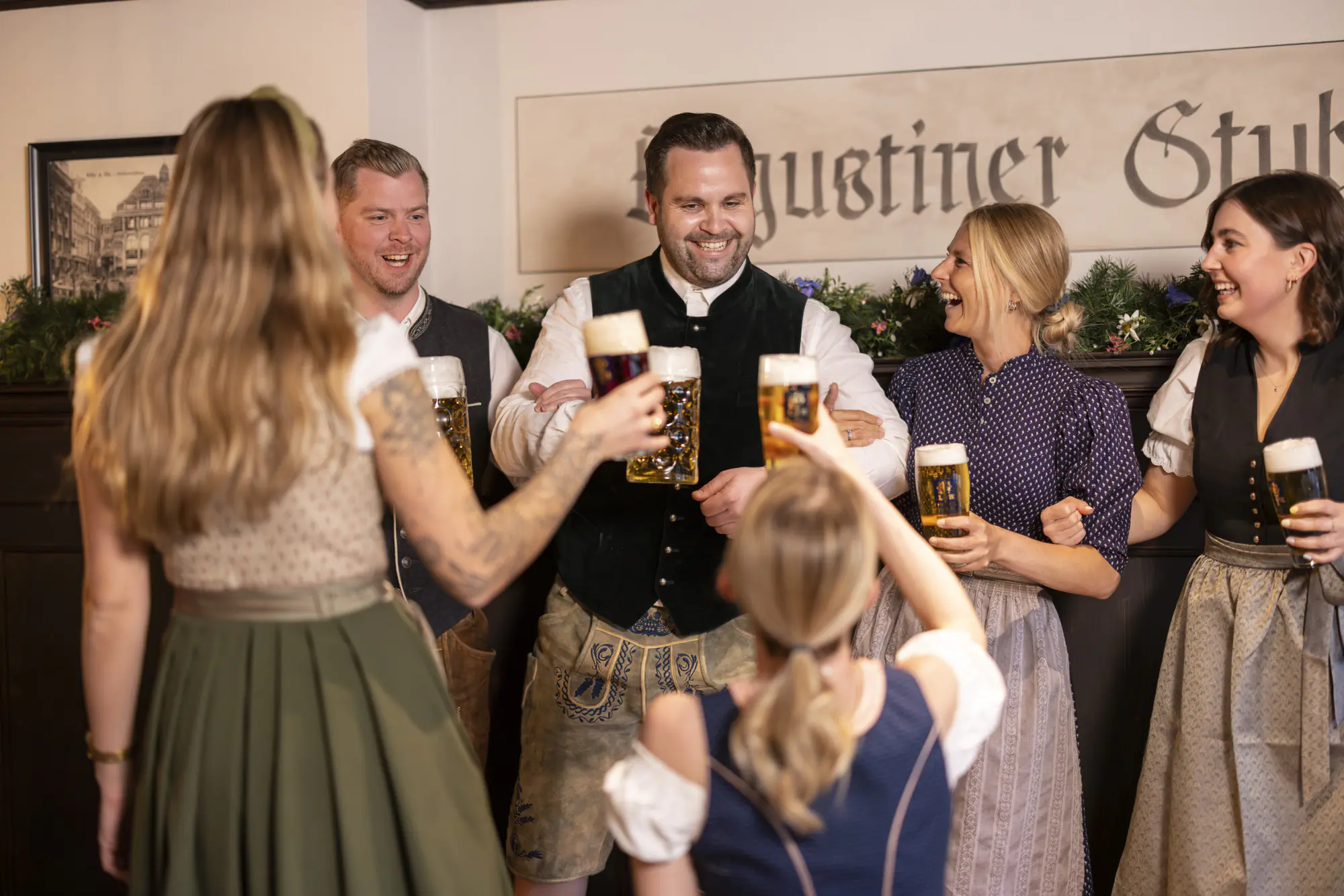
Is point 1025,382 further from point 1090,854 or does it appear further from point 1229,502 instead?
point 1090,854

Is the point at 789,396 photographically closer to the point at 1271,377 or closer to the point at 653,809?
the point at 653,809

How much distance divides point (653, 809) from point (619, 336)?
722 mm

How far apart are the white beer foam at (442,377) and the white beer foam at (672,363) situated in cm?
45

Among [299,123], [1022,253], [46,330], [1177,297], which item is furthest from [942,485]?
[46,330]

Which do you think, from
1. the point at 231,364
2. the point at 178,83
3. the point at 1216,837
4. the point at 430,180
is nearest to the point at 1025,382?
the point at 1216,837

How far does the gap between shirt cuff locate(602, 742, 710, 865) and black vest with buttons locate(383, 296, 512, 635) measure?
1.39 meters

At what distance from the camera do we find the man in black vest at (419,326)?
260cm

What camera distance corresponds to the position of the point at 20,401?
3.23 meters

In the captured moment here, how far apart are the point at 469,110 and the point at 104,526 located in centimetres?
246

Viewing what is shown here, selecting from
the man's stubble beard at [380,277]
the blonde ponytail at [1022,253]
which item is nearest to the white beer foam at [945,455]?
the blonde ponytail at [1022,253]

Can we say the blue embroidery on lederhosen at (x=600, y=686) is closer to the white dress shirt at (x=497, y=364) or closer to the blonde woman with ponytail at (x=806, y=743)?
the white dress shirt at (x=497, y=364)

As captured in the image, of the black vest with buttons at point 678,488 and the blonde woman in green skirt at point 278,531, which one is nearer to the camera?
the blonde woman in green skirt at point 278,531

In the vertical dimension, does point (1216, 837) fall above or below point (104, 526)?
below

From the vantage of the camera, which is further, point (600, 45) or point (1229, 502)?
point (600, 45)
